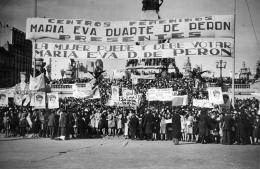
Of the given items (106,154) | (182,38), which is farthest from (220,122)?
(106,154)

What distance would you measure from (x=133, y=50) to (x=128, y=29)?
0.99 meters

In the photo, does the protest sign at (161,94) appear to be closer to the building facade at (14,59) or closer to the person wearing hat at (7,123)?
the person wearing hat at (7,123)

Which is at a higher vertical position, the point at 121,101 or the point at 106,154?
the point at 121,101

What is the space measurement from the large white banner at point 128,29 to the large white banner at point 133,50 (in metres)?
0.41

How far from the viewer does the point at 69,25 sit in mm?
16438

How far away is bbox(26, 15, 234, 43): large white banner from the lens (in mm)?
15609

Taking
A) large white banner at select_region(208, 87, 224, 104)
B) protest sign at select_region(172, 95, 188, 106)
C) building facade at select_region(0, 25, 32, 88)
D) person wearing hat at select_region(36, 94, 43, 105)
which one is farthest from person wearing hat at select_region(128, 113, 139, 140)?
building facade at select_region(0, 25, 32, 88)

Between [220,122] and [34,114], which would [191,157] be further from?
[34,114]

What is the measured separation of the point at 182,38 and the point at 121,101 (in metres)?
7.28

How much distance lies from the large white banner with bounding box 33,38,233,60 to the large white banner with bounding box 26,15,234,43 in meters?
0.41

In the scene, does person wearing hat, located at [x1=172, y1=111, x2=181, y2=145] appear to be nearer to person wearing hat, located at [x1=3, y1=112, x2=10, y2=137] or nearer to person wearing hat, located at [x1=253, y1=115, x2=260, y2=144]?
person wearing hat, located at [x1=253, y1=115, x2=260, y2=144]

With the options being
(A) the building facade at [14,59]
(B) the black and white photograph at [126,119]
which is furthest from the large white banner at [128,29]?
(A) the building facade at [14,59]

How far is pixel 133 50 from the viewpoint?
1645 cm

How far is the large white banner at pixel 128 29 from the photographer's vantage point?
15609 millimetres
